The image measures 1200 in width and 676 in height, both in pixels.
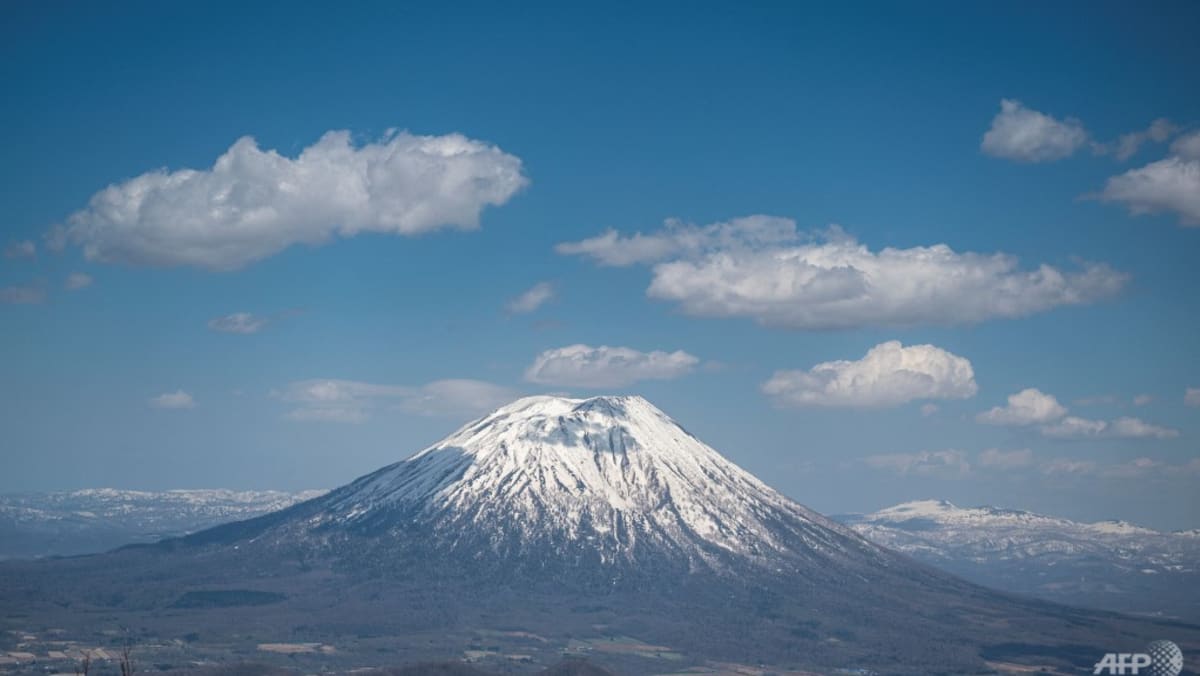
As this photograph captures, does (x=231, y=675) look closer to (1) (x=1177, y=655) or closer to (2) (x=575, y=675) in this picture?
(2) (x=575, y=675)

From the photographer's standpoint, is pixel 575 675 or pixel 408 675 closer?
pixel 575 675

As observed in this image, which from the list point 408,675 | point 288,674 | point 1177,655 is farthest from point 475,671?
point 1177,655

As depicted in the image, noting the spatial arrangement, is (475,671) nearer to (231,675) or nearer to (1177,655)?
(231,675)

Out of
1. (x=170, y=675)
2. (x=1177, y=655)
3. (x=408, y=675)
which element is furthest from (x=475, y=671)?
(x=1177, y=655)

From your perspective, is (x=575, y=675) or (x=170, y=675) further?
(x=170, y=675)

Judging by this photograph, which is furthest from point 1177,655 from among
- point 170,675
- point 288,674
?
point 170,675

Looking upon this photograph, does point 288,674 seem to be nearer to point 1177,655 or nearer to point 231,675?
point 231,675
